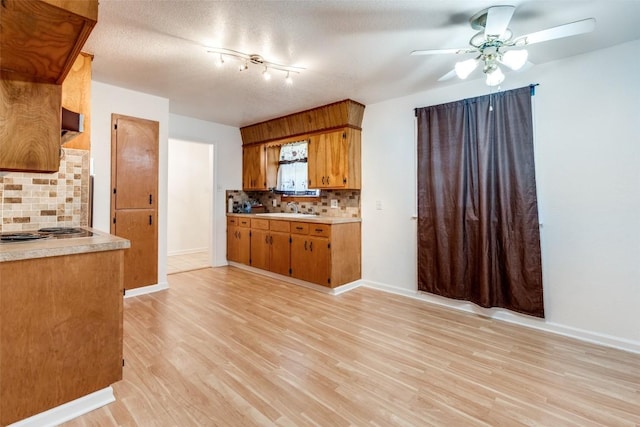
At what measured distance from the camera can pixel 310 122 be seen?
14.0 feet

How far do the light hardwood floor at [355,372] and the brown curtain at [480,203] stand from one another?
1.22 ft

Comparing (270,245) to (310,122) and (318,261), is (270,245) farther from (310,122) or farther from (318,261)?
(310,122)

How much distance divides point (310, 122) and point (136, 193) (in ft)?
8.06

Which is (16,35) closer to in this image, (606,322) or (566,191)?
(566,191)

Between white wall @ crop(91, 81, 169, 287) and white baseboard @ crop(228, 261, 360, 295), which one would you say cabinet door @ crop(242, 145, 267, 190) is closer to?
white baseboard @ crop(228, 261, 360, 295)

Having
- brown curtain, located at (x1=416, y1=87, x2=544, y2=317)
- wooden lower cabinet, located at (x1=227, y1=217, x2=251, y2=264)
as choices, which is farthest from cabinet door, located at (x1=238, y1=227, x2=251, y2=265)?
brown curtain, located at (x1=416, y1=87, x2=544, y2=317)

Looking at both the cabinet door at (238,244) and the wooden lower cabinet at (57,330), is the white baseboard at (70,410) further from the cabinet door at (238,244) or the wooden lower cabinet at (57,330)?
the cabinet door at (238,244)

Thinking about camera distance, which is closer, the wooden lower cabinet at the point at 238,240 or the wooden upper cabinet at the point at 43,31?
the wooden upper cabinet at the point at 43,31

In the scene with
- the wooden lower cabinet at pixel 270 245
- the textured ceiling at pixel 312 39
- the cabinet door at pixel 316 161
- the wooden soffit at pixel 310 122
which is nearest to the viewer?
the textured ceiling at pixel 312 39

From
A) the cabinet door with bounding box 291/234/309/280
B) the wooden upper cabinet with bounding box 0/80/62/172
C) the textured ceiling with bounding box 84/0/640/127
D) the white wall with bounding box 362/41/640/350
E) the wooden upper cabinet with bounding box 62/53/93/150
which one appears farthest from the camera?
the cabinet door with bounding box 291/234/309/280

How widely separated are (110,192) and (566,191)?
474 cm

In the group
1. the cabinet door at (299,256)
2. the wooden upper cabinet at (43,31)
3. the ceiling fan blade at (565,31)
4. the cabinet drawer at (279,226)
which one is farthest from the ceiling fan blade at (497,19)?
the cabinet drawer at (279,226)

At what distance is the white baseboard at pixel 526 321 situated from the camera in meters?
2.43

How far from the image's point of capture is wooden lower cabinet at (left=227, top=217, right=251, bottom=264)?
4836 mm
